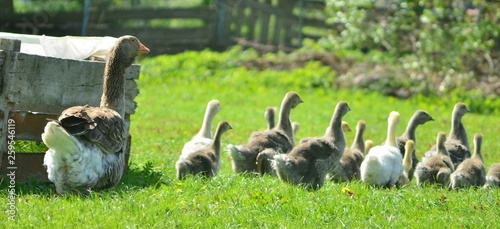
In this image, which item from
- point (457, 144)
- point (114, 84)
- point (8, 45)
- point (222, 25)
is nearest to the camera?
point (8, 45)

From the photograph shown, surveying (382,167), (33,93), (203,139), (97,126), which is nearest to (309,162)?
(382,167)

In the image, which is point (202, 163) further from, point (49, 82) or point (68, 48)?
point (49, 82)

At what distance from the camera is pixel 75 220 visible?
7.97m

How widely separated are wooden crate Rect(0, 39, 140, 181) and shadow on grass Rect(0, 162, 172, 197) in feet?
0.41

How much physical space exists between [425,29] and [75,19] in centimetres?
1175

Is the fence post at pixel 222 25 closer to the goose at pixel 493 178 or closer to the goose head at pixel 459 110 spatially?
the goose head at pixel 459 110

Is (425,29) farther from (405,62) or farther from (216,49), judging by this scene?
(216,49)

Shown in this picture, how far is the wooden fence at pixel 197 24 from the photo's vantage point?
2923 cm

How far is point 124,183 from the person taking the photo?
33.4ft

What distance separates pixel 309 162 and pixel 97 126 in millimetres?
3202

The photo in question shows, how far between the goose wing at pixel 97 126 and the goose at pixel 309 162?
243 centimetres

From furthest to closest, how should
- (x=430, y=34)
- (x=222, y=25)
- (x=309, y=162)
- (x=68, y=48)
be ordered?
(x=222, y=25)
(x=430, y=34)
(x=309, y=162)
(x=68, y=48)

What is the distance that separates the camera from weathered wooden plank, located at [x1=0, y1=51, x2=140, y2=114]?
9.51 metres

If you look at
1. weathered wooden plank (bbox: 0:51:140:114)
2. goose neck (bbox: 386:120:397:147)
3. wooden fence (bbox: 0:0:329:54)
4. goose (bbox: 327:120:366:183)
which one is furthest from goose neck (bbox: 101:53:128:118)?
wooden fence (bbox: 0:0:329:54)
